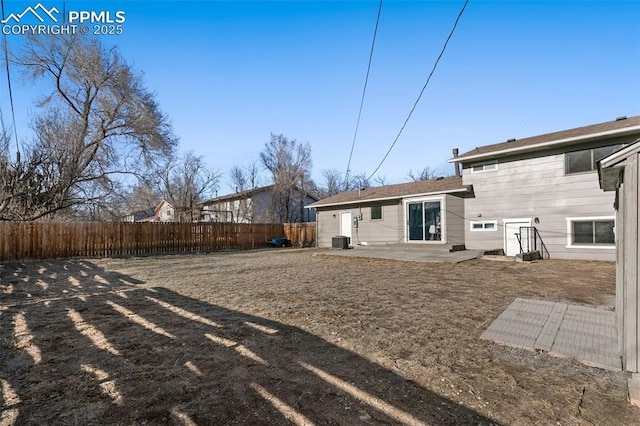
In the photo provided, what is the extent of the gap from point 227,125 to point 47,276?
8.03 meters

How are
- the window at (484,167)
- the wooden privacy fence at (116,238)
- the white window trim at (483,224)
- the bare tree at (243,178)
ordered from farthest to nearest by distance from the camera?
1. the bare tree at (243,178)
2. the window at (484,167)
3. the white window trim at (483,224)
4. the wooden privacy fence at (116,238)

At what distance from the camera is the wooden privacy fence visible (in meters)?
11.7

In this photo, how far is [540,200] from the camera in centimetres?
1103

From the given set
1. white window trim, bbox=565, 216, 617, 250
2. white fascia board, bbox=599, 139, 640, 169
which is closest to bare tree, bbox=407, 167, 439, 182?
white window trim, bbox=565, 216, 617, 250

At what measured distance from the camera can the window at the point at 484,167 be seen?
480 inches

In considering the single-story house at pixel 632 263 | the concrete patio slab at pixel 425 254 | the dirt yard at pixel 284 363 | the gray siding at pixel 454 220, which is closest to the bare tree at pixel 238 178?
the concrete patio slab at pixel 425 254

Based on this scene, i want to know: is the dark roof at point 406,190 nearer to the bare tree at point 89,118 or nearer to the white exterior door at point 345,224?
the white exterior door at point 345,224

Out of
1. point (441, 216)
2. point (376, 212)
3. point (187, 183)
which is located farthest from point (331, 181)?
point (441, 216)

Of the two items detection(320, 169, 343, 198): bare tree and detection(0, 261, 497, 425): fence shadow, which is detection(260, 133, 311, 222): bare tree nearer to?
detection(320, 169, 343, 198): bare tree

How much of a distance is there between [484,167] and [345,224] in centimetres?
770

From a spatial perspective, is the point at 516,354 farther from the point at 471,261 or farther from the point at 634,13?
the point at 634,13

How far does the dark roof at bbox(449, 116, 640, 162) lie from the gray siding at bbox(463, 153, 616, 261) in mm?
554

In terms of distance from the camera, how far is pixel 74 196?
15500mm

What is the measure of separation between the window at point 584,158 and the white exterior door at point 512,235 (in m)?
2.28
